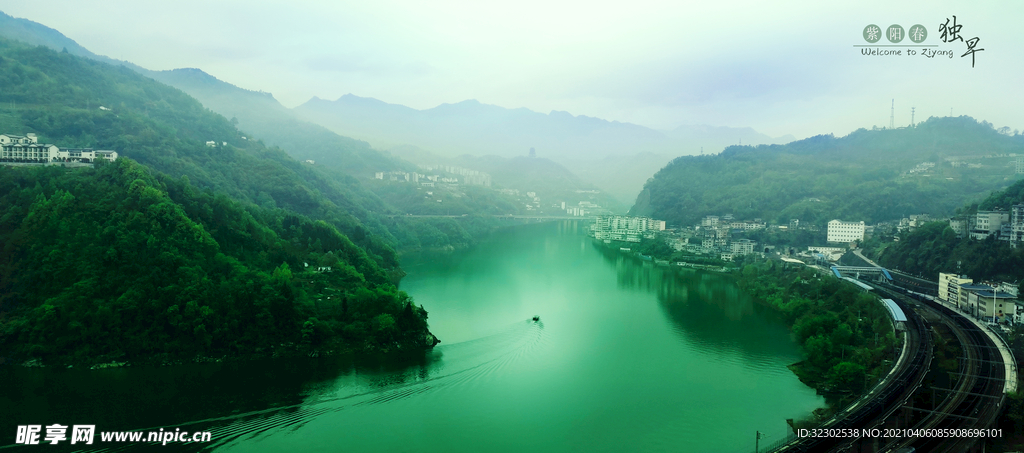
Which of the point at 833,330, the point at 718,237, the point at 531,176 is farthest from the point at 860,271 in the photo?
the point at 531,176

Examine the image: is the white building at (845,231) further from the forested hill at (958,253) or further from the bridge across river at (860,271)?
the bridge across river at (860,271)

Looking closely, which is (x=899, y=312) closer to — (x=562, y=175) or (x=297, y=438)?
(x=297, y=438)

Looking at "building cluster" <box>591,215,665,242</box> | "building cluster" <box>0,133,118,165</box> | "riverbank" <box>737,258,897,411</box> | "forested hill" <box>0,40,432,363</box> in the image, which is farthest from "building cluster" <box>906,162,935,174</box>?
"building cluster" <box>0,133,118,165</box>

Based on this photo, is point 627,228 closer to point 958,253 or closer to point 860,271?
point 860,271

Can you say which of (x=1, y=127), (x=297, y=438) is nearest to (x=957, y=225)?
(x=297, y=438)

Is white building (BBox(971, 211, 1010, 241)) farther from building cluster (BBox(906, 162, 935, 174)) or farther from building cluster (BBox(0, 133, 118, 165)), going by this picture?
building cluster (BBox(0, 133, 118, 165))
